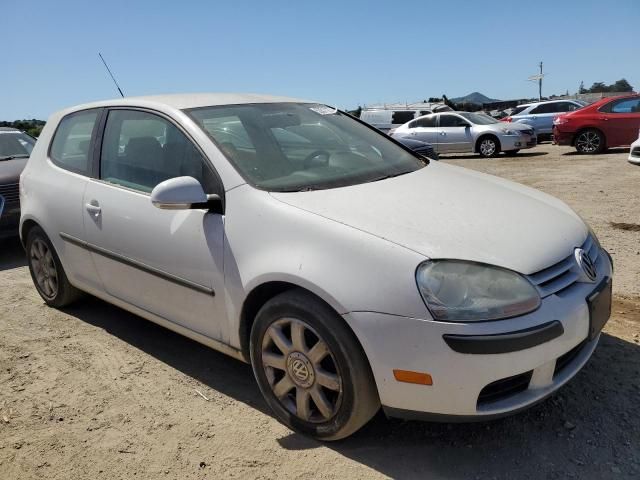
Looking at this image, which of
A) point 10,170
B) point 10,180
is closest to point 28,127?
point 10,170

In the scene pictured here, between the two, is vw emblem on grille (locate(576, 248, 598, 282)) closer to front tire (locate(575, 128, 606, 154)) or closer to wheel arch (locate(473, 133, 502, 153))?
front tire (locate(575, 128, 606, 154))

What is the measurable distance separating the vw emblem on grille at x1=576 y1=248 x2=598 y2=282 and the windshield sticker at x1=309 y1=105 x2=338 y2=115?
1878mm

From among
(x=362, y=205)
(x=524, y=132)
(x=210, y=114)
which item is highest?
(x=210, y=114)

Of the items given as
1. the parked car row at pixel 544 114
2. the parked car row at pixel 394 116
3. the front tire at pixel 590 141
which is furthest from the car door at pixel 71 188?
the parked car row at pixel 544 114

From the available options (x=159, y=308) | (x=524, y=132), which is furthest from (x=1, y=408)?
(x=524, y=132)

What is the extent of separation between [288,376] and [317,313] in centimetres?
43

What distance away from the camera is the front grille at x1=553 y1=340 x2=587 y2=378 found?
2363 mm

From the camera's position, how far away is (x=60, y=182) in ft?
12.5

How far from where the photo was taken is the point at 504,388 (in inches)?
88.8

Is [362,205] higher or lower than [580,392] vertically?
higher

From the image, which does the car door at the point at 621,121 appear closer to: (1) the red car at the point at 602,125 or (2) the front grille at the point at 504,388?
(1) the red car at the point at 602,125

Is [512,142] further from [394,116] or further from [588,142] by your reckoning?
[394,116]

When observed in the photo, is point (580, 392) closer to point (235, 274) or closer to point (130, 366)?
point (235, 274)

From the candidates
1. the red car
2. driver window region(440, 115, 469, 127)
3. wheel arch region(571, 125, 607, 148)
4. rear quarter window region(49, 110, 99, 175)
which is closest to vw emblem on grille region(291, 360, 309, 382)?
rear quarter window region(49, 110, 99, 175)
